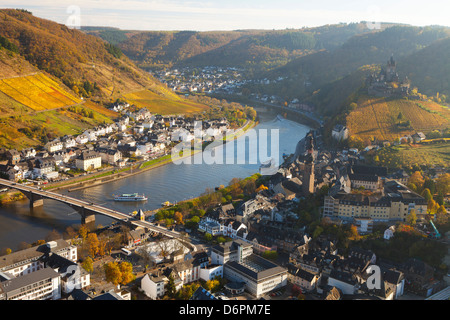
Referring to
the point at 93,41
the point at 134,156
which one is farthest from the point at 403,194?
the point at 93,41

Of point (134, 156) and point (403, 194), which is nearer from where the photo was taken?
point (403, 194)

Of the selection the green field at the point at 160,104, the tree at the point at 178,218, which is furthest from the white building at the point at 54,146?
the green field at the point at 160,104

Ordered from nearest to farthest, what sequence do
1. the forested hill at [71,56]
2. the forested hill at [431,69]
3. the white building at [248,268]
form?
1. the white building at [248,268]
2. the forested hill at [431,69]
3. the forested hill at [71,56]

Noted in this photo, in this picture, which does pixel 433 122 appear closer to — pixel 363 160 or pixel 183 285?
pixel 363 160

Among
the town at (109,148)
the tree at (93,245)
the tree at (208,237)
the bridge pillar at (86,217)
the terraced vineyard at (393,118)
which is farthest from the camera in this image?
the terraced vineyard at (393,118)

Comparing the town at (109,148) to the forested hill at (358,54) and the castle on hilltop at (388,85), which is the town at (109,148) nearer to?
the castle on hilltop at (388,85)

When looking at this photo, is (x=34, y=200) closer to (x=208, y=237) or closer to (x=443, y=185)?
(x=208, y=237)

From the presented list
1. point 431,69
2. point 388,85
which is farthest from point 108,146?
point 431,69
